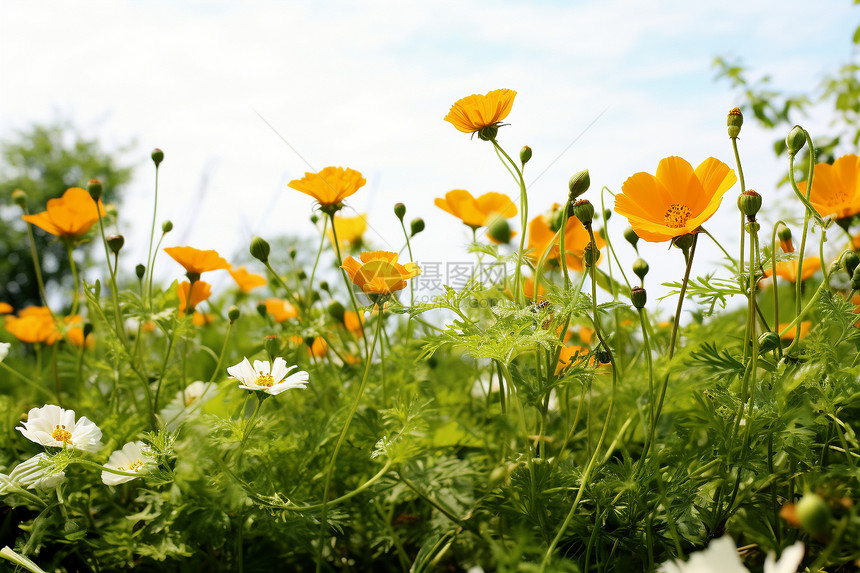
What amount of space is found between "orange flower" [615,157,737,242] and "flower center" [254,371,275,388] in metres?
0.40

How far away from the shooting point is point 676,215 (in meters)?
0.65

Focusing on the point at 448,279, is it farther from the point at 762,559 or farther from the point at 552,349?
the point at 762,559

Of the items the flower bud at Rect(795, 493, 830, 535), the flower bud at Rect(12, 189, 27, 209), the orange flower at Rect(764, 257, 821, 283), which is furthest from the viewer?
the flower bud at Rect(12, 189, 27, 209)

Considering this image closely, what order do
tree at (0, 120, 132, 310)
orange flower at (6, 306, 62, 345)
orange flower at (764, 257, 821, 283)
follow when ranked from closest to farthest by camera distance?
1. orange flower at (764, 257, 821, 283)
2. orange flower at (6, 306, 62, 345)
3. tree at (0, 120, 132, 310)

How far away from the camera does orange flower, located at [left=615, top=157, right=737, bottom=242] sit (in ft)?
2.08

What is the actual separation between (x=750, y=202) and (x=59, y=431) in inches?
29.8

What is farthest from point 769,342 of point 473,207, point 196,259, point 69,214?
point 69,214

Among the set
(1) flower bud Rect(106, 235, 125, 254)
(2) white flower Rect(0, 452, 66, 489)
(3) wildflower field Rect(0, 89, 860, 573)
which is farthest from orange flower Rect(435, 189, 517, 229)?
(2) white flower Rect(0, 452, 66, 489)

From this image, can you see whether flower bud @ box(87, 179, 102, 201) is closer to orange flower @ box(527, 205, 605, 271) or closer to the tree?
orange flower @ box(527, 205, 605, 271)

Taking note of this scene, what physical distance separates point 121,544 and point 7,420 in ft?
1.07

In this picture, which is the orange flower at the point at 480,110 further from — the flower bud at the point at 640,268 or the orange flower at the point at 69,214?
the orange flower at the point at 69,214

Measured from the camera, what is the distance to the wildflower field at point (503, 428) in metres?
0.56

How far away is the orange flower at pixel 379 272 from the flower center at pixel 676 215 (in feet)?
0.90

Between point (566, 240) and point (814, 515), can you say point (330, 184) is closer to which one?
point (566, 240)
